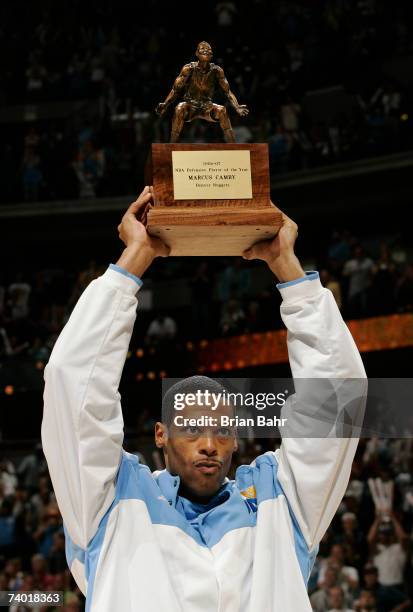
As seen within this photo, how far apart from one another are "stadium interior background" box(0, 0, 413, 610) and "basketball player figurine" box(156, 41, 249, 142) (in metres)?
6.50

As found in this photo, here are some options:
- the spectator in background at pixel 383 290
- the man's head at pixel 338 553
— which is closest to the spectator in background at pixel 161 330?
the spectator in background at pixel 383 290

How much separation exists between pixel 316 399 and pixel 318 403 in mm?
13

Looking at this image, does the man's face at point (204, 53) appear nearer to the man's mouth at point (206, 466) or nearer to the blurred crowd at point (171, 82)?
the man's mouth at point (206, 466)

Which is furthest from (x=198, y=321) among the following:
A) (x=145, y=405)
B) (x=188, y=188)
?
(x=188, y=188)

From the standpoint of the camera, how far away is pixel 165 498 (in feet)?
9.72

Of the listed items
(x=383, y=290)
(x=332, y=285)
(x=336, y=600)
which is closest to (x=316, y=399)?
(x=336, y=600)

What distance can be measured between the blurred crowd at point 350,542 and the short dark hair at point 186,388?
14.0ft

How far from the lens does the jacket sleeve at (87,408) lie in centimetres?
280

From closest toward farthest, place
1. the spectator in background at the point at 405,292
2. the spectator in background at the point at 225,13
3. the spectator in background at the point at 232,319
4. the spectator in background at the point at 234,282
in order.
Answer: the spectator in background at the point at 405,292 → the spectator in background at the point at 232,319 → the spectator in background at the point at 234,282 → the spectator in background at the point at 225,13

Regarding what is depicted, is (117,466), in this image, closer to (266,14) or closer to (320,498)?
(320,498)

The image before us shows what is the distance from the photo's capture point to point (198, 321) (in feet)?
41.3

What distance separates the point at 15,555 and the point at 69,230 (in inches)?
294

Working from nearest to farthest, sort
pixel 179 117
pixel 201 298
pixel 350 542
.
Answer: pixel 179 117 < pixel 350 542 < pixel 201 298

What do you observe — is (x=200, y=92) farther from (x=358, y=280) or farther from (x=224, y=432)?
(x=358, y=280)
